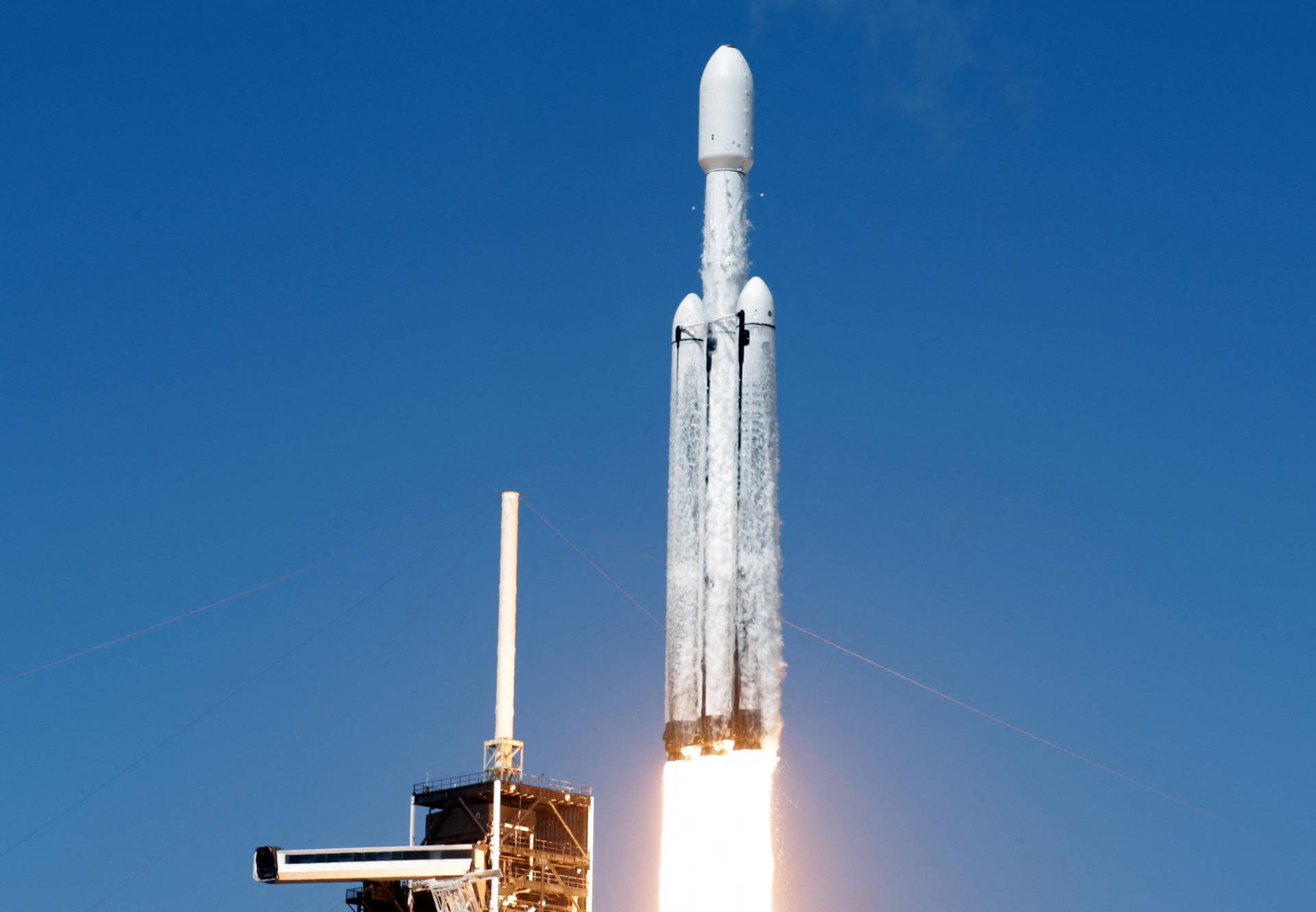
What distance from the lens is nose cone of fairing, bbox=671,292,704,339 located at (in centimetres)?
11269

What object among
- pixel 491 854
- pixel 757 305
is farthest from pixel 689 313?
pixel 491 854

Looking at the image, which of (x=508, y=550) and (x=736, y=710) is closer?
(x=736, y=710)

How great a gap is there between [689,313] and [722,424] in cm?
531

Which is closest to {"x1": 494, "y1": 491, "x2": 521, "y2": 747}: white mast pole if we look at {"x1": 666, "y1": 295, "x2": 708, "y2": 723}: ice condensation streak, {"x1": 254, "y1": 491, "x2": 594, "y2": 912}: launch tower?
{"x1": 254, "y1": 491, "x2": 594, "y2": 912}: launch tower

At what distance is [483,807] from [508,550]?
16634 mm

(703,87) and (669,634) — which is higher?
(703,87)

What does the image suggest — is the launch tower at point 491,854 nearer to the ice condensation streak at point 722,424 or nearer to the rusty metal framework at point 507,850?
the rusty metal framework at point 507,850

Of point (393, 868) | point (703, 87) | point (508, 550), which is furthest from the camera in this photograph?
point (508, 550)

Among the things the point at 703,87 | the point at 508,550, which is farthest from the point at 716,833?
the point at 508,550

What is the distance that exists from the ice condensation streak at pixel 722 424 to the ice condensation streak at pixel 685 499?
483mm

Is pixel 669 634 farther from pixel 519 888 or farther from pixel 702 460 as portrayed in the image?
pixel 519 888

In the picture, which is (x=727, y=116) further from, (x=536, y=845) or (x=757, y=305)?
(x=536, y=845)

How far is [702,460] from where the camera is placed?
11225cm

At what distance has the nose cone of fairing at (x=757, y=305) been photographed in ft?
366
